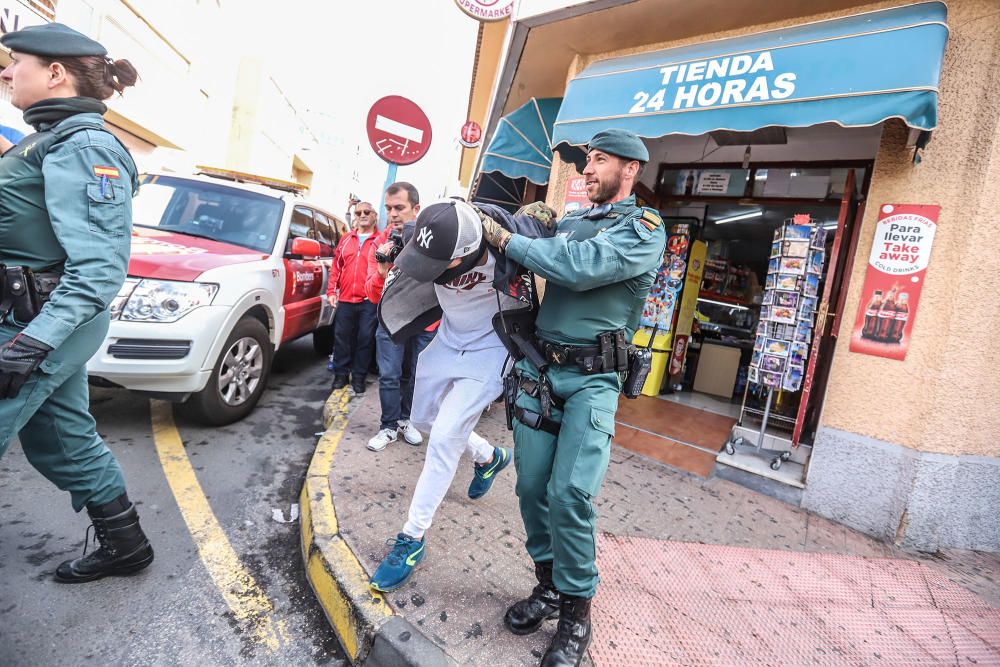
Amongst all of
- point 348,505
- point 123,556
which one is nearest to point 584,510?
point 348,505

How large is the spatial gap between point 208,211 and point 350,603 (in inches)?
144

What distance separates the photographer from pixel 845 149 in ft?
15.1

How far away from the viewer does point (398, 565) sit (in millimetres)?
2076

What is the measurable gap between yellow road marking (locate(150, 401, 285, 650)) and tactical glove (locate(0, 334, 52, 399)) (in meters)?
1.12

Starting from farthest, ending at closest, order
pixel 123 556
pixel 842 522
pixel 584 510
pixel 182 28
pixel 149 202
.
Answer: pixel 182 28 → pixel 149 202 → pixel 842 522 → pixel 123 556 → pixel 584 510

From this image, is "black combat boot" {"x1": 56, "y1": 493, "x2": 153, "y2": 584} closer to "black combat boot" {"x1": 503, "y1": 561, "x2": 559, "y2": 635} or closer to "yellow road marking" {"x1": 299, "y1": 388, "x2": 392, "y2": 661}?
"yellow road marking" {"x1": 299, "y1": 388, "x2": 392, "y2": 661}

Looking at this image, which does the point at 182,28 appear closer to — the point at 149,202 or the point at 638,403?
the point at 149,202

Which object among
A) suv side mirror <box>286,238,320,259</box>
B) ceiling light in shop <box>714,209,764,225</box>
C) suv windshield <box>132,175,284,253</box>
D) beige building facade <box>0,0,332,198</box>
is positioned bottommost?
suv side mirror <box>286,238,320,259</box>

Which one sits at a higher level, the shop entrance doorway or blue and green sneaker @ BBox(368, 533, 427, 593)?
the shop entrance doorway

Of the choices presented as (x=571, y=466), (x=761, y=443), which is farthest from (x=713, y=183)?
(x=571, y=466)

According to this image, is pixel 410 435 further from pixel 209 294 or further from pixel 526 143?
pixel 526 143

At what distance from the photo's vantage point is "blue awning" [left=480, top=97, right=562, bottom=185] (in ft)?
20.3

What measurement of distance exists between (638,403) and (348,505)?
399 centimetres

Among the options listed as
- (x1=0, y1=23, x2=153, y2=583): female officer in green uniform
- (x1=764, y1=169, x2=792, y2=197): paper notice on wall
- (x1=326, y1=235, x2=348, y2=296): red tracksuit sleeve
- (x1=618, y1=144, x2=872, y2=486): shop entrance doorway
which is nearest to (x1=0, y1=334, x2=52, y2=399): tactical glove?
(x1=0, y1=23, x2=153, y2=583): female officer in green uniform
